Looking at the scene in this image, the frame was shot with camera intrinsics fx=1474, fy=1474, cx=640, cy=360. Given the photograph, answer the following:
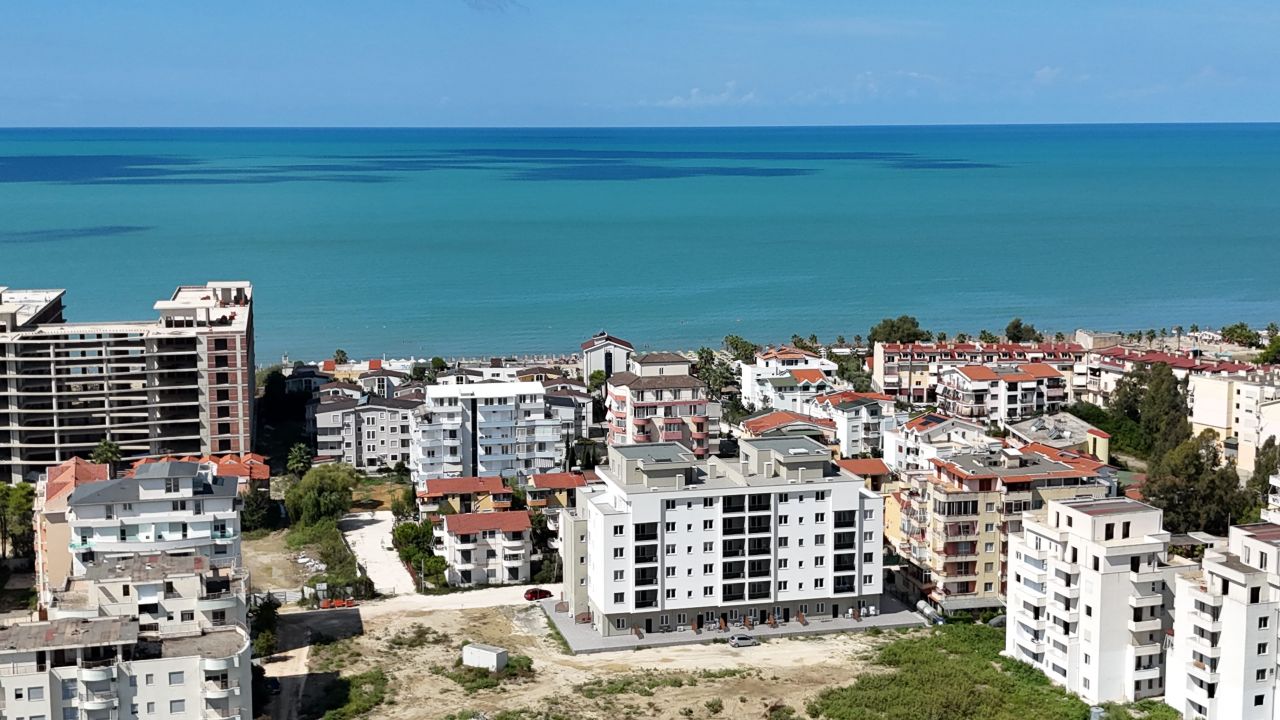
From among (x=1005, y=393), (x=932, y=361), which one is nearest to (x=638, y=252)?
(x=932, y=361)

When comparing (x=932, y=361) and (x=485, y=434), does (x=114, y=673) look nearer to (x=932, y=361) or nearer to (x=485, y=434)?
(x=485, y=434)

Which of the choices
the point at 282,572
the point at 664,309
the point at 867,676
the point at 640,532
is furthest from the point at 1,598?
the point at 664,309

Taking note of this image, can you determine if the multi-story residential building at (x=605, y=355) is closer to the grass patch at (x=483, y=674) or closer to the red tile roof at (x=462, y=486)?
the red tile roof at (x=462, y=486)

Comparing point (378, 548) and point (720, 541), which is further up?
point (720, 541)

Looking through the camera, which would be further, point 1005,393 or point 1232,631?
point 1005,393

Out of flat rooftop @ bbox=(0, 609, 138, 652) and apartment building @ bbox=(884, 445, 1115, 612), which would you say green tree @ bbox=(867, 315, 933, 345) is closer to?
apartment building @ bbox=(884, 445, 1115, 612)

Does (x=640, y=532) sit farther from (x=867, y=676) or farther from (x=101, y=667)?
(x=101, y=667)
